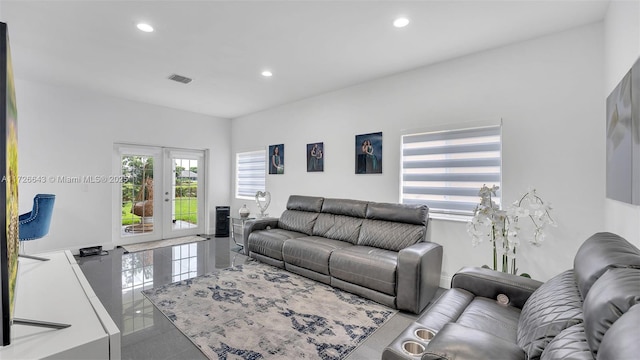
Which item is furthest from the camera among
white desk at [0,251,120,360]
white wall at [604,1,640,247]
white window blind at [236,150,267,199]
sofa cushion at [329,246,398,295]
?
white window blind at [236,150,267,199]

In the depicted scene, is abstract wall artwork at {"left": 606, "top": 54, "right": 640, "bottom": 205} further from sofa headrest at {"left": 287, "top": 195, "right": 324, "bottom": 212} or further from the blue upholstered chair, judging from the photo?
the blue upholstered chair

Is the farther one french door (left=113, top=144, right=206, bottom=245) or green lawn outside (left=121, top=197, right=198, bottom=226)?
green lawn outside (left=121, top=197, right=198, bottom=226)

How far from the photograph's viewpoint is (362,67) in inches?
141

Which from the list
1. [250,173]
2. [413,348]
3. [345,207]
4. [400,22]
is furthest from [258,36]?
[250,173]

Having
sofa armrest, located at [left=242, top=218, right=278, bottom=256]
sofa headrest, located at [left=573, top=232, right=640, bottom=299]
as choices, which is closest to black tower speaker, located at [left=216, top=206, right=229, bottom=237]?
sofa armrest, located at [left=242, top=218, right=278, bottom=256]

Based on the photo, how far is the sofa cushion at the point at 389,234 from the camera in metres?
3.24

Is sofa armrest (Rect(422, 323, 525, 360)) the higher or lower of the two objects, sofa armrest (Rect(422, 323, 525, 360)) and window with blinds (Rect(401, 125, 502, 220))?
the lower

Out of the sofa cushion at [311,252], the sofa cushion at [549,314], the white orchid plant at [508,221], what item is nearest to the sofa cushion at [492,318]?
the sofa cushion at [549,314]

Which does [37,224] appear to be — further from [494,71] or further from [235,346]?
[494,71]

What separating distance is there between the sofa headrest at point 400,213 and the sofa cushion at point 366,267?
448 millimetres

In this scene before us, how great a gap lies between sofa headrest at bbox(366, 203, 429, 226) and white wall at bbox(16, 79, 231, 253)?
4.43 meters

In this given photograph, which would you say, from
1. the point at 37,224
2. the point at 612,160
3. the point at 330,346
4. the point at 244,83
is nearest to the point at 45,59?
the point at 37,224

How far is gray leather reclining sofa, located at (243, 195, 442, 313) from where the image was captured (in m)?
2.70

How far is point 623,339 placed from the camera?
71cm
